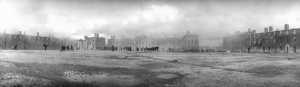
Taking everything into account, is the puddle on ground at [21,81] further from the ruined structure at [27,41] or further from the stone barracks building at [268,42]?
the ruined structure at [27,41]

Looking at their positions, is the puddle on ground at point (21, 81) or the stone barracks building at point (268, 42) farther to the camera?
the stone barracks building at point (268, 42)

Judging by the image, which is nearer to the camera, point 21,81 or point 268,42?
point 21,81

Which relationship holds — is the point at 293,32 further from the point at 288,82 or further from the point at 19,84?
the point at 19,84

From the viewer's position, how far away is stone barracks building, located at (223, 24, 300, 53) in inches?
4139

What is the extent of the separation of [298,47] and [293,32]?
1700 cm

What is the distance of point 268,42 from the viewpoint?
123688 millimetres

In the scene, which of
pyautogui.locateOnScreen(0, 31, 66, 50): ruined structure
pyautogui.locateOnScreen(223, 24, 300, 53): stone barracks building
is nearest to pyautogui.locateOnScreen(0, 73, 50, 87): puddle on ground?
pyautogui.locateOnScreen(223, 24, 300, 53): stone barracks building

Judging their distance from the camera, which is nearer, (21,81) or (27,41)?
(21,81)

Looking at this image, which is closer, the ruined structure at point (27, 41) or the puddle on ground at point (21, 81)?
the puddle on ground at point (21, 81)

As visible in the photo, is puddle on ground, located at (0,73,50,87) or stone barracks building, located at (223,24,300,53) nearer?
puddle on ground, located at (0,73,50,87)

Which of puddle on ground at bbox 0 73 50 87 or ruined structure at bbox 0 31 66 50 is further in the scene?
ruined structure at bbox 0 31 66 50

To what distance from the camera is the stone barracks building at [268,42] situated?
105 meters

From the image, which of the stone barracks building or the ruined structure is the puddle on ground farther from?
the ruined structure

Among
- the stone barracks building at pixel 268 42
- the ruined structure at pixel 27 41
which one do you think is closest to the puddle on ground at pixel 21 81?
the stone barracks building at pixel 268 42
